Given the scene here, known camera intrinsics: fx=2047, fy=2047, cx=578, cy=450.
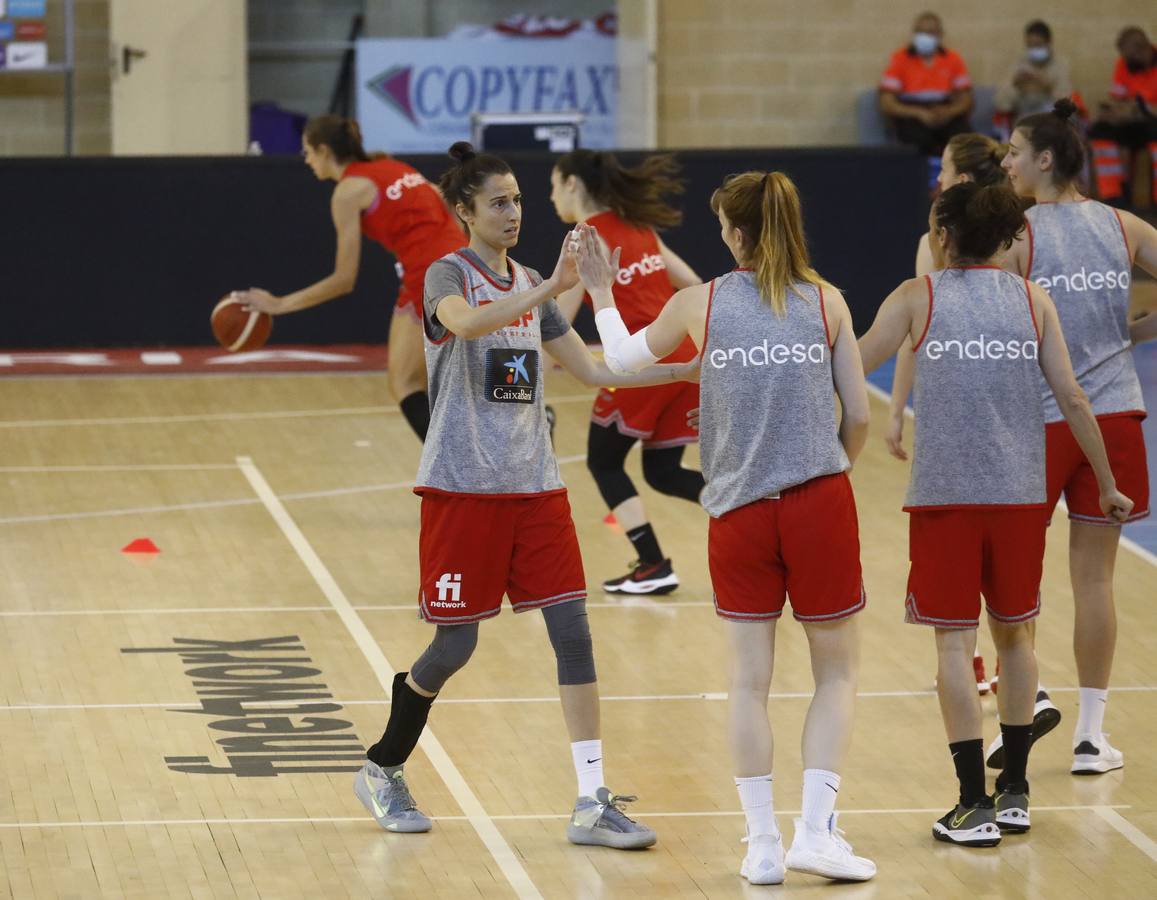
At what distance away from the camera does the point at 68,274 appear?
46.9 feet

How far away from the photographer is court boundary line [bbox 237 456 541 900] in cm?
522

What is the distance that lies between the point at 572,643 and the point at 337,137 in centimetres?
454

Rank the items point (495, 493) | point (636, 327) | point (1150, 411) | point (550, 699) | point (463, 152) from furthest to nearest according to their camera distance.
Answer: point (1150, 411) < point (636, 327) < point (550, 699) < point (463, 152) < point (495, 493)

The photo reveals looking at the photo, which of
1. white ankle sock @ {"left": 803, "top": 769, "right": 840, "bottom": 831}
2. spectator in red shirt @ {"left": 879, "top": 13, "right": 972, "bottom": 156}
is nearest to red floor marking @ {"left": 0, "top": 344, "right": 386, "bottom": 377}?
spectator in red shirt @ {"left": 879, "top": 13, "right": 972, "bottom": 156}

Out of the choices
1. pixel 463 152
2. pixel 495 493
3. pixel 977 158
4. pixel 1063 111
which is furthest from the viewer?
pixel 977 158

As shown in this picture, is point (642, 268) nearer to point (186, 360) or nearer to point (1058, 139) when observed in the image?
point (1058, 139)

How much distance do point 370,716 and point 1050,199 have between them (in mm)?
2652

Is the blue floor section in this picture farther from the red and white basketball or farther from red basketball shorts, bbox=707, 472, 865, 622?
red basketball shorts, bbox=707, 472, 865, 622

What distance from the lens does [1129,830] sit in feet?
17.9

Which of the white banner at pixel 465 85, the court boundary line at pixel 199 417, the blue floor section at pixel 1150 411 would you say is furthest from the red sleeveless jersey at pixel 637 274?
the white banner at pixel 465 85

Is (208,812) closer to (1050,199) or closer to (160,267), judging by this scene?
(1050,199)

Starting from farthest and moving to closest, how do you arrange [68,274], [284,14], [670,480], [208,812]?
[284,14], [68,274], [670,480], [208,812]

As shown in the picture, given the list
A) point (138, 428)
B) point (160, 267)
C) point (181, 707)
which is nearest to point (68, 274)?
point (160, 267)

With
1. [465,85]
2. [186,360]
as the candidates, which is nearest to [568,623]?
[186,360]
